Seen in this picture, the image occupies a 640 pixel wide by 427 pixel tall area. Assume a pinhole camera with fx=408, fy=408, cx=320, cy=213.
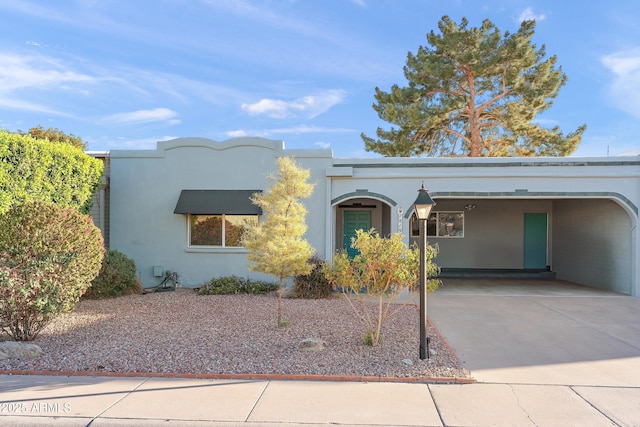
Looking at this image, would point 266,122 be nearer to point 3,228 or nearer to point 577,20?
point 3,228

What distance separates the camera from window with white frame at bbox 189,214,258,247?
1188cm

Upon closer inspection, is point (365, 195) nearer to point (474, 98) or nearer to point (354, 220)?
point (354, 220)

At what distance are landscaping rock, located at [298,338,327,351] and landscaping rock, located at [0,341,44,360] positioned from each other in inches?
146

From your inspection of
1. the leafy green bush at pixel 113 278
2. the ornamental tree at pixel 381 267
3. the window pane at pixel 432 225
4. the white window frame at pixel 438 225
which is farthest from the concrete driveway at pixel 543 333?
the leafy green bush at pixel 113 278

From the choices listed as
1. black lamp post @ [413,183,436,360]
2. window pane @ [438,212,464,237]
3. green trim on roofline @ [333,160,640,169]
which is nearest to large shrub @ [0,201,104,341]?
black lamp post @ [413,183,436,360]

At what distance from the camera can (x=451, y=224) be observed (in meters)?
16.3

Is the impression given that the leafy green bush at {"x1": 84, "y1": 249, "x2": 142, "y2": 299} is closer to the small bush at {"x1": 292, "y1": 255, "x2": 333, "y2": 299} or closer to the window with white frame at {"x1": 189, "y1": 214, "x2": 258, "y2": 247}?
the window with white frame at {"x1": 189, "y1": 214, "x2": 258, "y2": 247}

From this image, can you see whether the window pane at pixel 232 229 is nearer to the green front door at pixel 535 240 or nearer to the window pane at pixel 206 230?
the window pane at pixel 206 230

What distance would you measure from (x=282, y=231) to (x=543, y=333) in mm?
4928

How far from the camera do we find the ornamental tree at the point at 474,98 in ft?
61.4

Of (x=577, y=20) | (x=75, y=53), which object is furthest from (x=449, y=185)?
(x=75, y=53)

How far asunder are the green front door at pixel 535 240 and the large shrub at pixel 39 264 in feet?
49.1

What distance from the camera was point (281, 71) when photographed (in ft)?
50.6

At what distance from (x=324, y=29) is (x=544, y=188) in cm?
783
